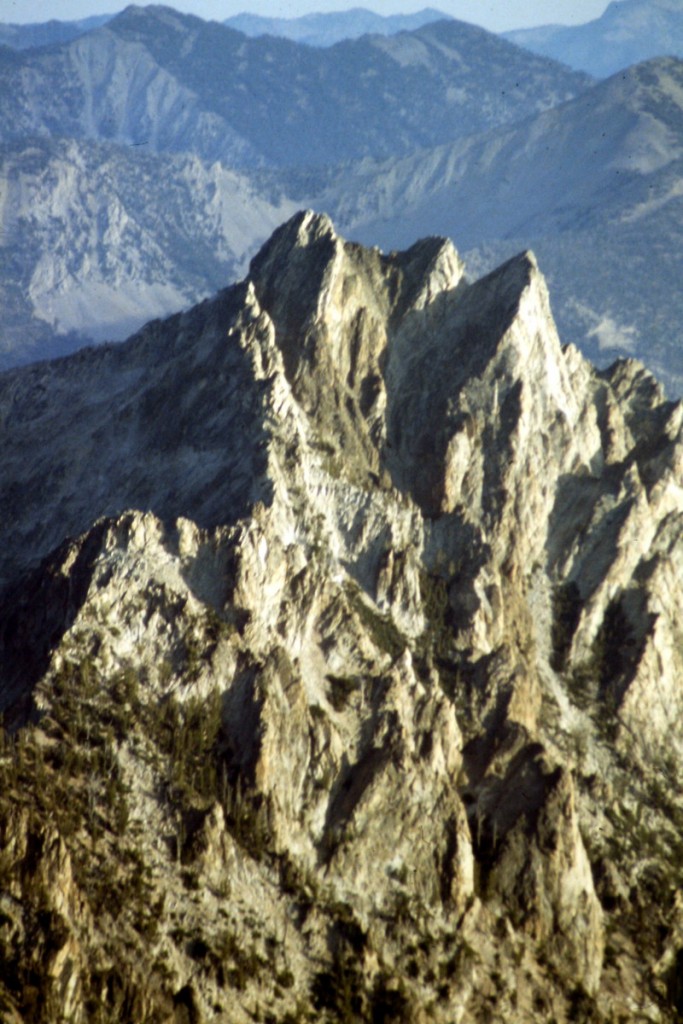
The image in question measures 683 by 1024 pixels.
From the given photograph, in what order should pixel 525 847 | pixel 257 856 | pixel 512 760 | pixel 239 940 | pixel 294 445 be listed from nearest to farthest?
pixel 239 940 → pixel 257 856 → pixel 525 847 → pixel 512 760 → pixel 294 445

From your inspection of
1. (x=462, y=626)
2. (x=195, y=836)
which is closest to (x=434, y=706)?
(x=462, y=626)

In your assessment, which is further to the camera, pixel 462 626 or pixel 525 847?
pixel 462 626

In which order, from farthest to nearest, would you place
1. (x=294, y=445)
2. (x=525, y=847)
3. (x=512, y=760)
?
(x=294, y=445), (x=512, y=760), (x=525, y=847)

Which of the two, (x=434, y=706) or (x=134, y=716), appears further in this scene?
(x=434, y=706)

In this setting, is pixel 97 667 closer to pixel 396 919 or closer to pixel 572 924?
pixel 396 919

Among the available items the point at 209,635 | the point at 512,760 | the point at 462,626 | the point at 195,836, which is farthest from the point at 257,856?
the point at 462,626

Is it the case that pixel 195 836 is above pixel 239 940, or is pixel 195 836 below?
above

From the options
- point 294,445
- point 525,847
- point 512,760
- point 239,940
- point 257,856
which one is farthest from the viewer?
point 294,445

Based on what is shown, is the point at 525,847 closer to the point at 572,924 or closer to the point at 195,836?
the point at 572,924

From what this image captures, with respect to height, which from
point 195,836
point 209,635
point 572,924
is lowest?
point 195,836
